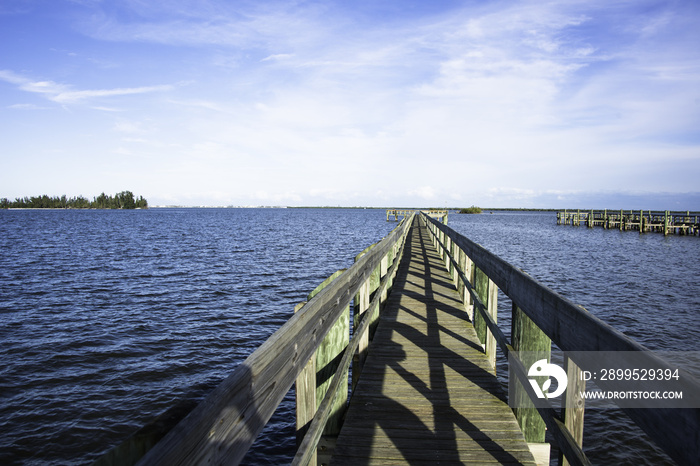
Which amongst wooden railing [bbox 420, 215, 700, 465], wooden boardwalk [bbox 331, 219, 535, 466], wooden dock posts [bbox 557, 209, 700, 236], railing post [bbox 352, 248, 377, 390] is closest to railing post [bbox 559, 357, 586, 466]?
wooden railing [bbox 420, 215, 700, 465]

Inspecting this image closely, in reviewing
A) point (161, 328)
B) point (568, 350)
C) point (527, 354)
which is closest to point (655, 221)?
point (161, 328)

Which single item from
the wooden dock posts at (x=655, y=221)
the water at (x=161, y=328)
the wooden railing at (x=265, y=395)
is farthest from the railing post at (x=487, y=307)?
the wooden dock posts at (x=655, y=221)

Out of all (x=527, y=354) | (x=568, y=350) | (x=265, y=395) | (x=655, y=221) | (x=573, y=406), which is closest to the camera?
(x=265, y=395)

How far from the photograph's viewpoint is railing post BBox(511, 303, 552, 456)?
9.68 ft

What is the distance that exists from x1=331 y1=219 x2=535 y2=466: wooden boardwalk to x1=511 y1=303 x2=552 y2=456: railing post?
4.3 inches

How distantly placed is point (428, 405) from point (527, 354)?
4.15ft

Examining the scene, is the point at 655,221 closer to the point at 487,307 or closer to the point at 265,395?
the point at 487,307

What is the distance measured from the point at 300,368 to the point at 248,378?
0.72 m

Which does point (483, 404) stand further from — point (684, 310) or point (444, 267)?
point (684, 310)

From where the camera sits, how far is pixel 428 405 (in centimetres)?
388

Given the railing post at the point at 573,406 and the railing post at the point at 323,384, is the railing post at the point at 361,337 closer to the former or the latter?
the railing post at the point at 323,384

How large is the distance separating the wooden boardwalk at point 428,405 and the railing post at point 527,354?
0.36 ft

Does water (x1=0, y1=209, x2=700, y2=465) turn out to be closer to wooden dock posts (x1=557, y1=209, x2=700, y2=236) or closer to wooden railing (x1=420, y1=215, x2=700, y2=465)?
wooden railing (x1=420, y1=215, x2=700, y2=465)

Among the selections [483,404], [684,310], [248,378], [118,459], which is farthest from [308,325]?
[684,310]
